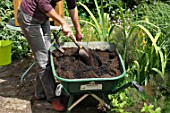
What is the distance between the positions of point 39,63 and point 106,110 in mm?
855

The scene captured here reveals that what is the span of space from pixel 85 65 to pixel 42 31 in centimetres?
66

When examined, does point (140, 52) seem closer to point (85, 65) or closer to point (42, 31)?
point (85, 65)

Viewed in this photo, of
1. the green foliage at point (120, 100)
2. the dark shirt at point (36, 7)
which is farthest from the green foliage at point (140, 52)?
the dark shirt at point (36, 7)

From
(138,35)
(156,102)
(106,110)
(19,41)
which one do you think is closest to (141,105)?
(156,102)

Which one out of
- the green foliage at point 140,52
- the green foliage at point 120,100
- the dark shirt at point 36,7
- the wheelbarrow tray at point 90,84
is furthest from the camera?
the green foliage at point 140,52

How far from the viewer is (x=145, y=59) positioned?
13.4 ft

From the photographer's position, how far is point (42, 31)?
3863mm

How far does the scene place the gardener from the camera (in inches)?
131

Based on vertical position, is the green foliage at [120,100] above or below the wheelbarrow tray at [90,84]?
below

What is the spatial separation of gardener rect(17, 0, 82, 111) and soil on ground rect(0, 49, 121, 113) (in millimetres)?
173

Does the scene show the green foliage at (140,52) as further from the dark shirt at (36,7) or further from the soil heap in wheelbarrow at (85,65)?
the dark shirt at (36,7)

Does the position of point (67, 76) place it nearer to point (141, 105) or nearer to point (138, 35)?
point (141, 105)

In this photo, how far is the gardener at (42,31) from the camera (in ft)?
10.9

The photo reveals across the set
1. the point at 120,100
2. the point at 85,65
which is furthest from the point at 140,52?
the point at 85,65
